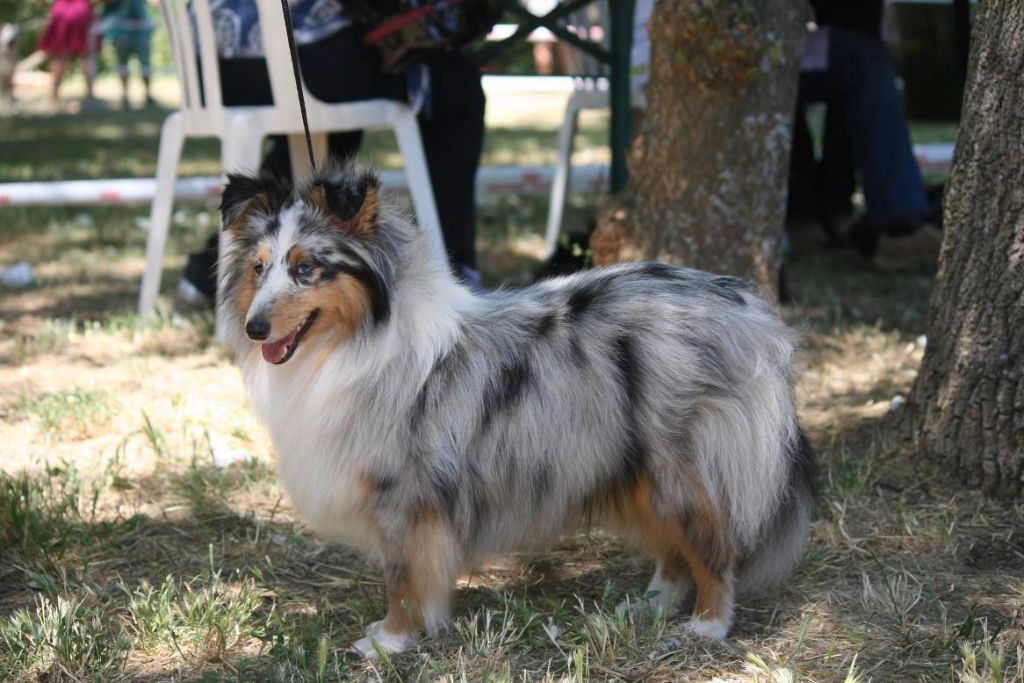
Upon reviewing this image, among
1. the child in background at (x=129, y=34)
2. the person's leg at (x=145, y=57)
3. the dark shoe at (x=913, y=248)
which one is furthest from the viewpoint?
the person's leg at (x=145, y=57)

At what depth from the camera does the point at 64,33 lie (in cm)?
1664

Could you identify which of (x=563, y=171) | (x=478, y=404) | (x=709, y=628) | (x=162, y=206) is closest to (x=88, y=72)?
(x=563, y=171)

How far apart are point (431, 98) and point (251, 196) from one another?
230 cm

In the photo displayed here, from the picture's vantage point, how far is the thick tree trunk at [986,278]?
3043mm

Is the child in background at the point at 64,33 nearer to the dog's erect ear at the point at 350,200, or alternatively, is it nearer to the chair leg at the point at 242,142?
the chair leg at the point at 242,142

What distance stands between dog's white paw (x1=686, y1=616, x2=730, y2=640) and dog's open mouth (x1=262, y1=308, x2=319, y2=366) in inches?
45.8

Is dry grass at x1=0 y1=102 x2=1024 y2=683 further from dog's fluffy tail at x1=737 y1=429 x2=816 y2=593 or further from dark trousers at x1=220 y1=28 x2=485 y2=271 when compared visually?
dark trousers at x1=220 y1=28 x2=485 y2=271

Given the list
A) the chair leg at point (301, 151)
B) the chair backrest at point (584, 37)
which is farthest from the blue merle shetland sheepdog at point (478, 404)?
the chair backrest at point (584, 37)

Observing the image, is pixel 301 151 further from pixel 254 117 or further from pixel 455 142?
pixel 455 142

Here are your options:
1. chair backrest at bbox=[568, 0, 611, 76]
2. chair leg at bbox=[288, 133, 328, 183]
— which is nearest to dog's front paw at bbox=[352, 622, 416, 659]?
chair leg at bbox=[288, 133, 328, 183]

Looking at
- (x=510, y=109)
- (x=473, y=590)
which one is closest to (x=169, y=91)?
(x=510, y=109)

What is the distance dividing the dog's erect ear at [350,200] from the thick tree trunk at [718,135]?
6.09 ft

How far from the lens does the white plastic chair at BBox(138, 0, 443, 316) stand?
15.0ft

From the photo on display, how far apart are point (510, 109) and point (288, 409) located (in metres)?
15.6
